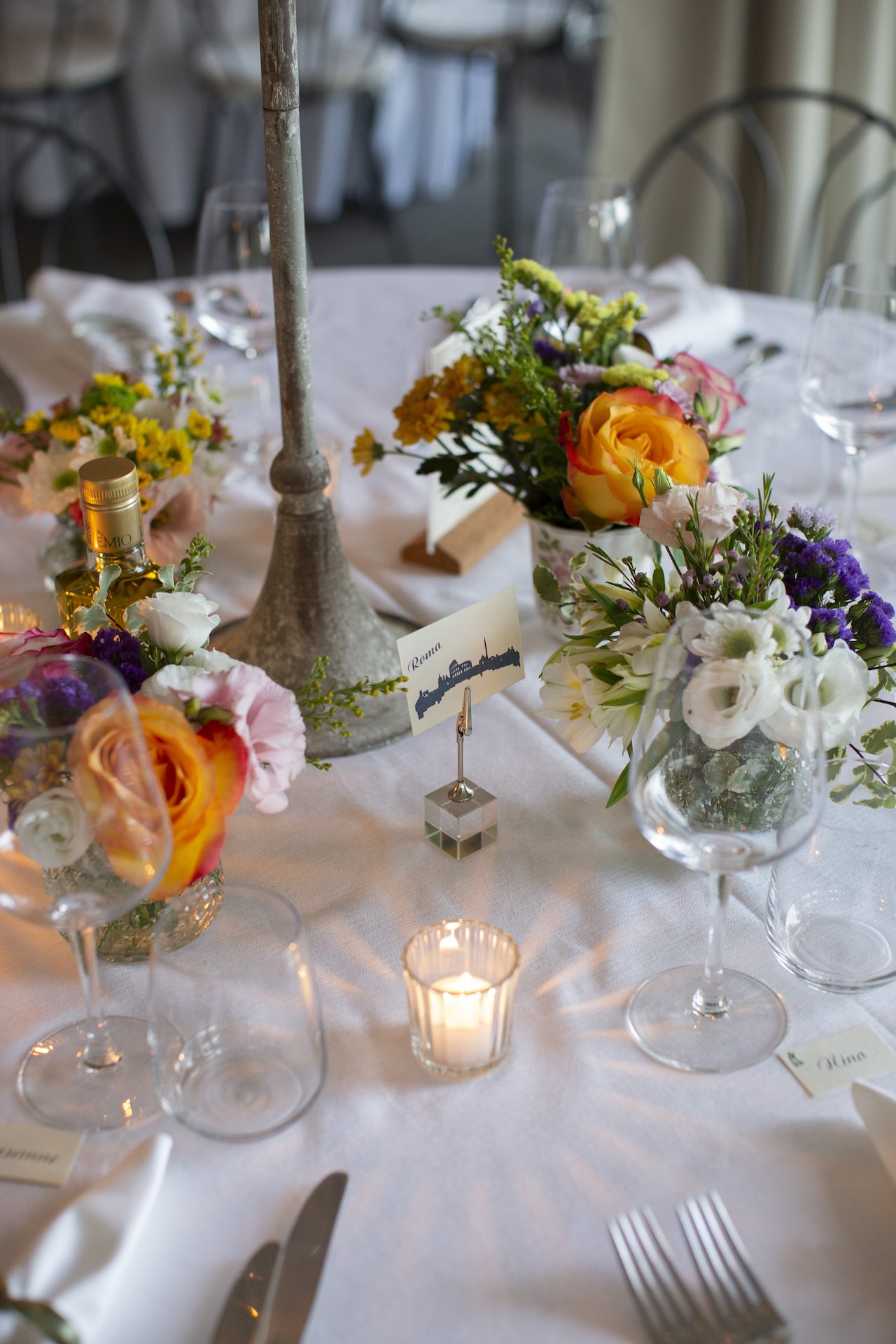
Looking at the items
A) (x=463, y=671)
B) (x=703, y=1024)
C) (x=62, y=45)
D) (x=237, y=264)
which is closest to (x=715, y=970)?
(x=703, y=1024)

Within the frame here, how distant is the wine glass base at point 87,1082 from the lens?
69 cm

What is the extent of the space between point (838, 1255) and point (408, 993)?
270 mm

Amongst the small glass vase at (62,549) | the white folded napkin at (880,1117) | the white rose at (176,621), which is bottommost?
the white folded napkin at (880,1117)

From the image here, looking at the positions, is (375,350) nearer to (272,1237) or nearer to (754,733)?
(754,733)

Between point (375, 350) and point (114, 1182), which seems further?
point (375, 350)

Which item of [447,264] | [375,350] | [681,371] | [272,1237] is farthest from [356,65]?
[272,1237]

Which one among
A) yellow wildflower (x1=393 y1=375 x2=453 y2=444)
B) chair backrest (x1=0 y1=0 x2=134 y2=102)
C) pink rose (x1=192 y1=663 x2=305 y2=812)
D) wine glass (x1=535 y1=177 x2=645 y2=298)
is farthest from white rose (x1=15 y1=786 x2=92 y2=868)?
chair backrest (x1=0 y1=0 x2=134 y2=102)

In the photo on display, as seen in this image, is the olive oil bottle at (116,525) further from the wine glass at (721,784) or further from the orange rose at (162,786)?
the wine glass at (721,784)

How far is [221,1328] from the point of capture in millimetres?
585

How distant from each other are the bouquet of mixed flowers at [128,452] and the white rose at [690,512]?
1.55 ft

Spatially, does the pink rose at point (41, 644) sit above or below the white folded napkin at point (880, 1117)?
above

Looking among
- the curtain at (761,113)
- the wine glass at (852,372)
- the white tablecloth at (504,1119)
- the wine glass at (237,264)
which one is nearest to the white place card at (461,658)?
the white tablecloth at (504,1119)

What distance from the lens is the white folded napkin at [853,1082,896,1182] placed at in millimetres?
648

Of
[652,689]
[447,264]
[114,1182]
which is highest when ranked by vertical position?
[652,689]
